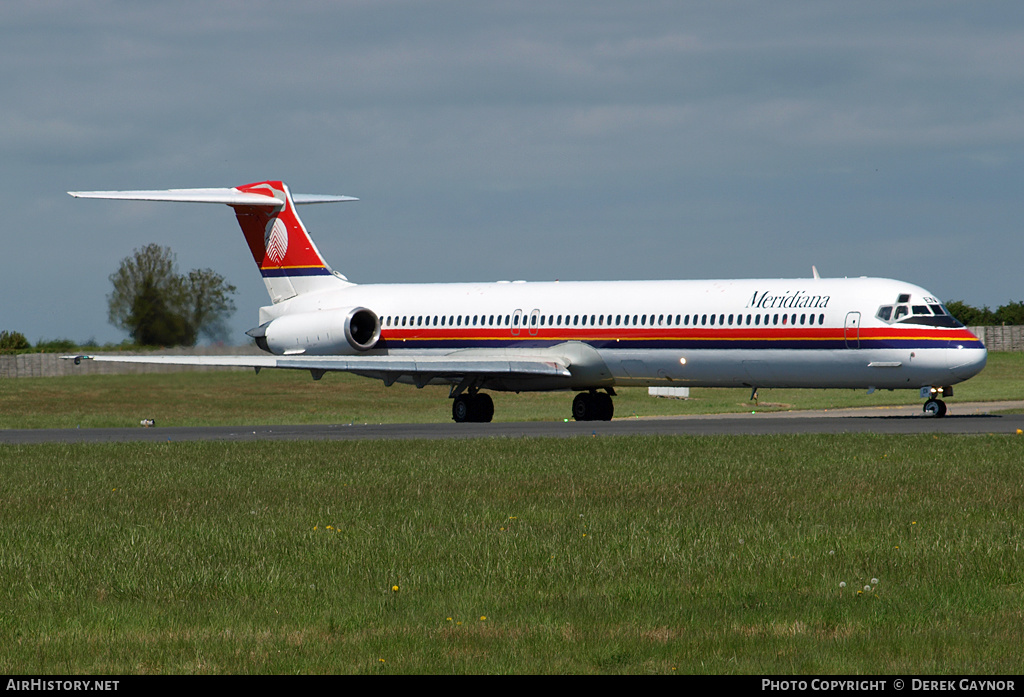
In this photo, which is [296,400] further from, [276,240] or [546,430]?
[546,430]

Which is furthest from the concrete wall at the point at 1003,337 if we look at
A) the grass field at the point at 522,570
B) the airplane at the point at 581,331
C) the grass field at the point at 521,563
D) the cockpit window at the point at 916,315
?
the grass field at the point at 522,570

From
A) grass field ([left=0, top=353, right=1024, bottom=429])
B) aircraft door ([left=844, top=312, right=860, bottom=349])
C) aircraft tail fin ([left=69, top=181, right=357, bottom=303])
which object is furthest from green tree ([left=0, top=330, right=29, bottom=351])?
aircraft door ([left=844, top=312, right=860, bottom=349])

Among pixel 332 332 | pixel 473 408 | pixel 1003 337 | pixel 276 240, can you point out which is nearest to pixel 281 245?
pixel 276 240

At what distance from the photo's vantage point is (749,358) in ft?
107

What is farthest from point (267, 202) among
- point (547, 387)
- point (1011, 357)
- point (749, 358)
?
point (1011, 357)

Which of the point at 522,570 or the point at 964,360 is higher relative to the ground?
the point at 964,360

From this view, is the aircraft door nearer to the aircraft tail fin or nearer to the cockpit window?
the cockpit window

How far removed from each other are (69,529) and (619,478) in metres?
6.87

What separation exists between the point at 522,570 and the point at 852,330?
72.8 feet

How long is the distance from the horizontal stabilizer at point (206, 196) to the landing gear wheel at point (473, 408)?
890 centimetres

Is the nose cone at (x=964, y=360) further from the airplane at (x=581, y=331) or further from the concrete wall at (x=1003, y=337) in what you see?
the concrete wall at (x=1003, y=337)

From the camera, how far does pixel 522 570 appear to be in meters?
10.7

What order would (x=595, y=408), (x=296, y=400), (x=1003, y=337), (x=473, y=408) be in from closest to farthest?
1. (x=473, y=408)
2. (x=595, y=408)
3. (x=296, y=400)
4. (x=1003, y=337)

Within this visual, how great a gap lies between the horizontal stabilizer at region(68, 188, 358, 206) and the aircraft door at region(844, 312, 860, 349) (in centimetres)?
1820
